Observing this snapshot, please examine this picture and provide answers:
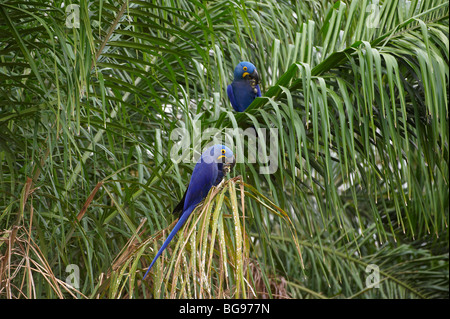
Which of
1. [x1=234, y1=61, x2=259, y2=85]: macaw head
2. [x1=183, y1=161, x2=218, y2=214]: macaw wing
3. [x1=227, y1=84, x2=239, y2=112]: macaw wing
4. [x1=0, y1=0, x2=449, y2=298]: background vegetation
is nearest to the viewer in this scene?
[x1=0, y1=0, x2=449, y2=298]: background vegetation

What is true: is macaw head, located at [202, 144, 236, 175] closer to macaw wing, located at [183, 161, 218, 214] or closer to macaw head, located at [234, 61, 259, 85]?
macaw wing, located at [183, 161, 218, 214]

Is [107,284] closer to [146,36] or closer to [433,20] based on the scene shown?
[146,36]

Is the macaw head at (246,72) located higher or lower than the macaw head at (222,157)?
higher

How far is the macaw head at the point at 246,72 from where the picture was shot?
1.79m

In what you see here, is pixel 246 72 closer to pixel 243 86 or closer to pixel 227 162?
pixel 243 86

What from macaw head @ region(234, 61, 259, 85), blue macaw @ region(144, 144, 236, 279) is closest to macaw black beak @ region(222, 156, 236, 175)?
blue macaw @ region(144, 144, 236, 279)

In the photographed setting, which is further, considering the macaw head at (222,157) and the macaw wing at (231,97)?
the macaw wing at (231,97)

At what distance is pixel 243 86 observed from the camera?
73.0 inches

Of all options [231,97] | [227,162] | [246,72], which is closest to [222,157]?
[227,162]

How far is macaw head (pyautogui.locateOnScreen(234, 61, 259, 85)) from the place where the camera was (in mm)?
1785

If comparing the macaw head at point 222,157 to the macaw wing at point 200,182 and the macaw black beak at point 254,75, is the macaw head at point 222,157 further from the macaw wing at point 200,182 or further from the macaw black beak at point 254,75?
the macaw black beak at point 254,75

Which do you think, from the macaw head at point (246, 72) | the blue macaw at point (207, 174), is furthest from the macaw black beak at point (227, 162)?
the macaw head at point (246, 72)

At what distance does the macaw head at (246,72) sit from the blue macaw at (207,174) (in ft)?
1.91

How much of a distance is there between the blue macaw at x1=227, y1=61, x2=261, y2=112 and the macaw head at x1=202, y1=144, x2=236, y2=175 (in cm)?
59
